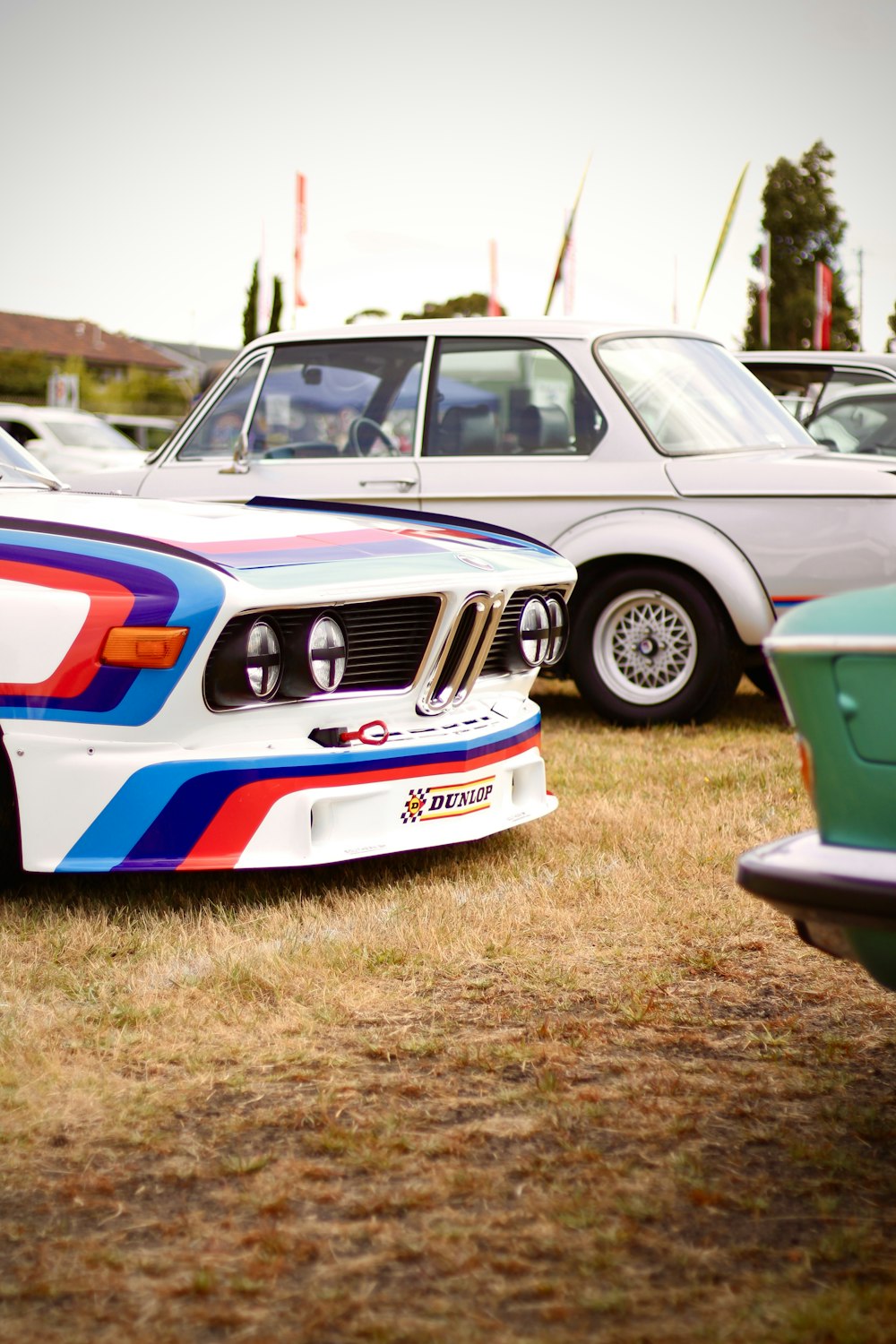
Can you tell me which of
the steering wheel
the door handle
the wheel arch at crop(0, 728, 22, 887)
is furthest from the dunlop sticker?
the steering wheel

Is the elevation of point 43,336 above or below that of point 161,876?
above

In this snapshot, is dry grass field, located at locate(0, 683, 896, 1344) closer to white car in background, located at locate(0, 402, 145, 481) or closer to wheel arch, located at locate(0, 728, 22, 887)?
wheel arch, located at locate(0, 728, 22, 887)

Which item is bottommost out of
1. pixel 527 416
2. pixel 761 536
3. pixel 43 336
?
pixel 761 536

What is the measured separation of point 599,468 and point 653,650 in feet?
2.75

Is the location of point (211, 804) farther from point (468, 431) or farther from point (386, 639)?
point (468, 431)

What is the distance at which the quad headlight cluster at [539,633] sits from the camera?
4.59 m

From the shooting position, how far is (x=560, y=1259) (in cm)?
218

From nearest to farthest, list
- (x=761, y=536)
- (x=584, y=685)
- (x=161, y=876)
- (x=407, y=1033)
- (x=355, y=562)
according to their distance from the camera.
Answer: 1. (x=407, y=1033)
2. (x=355, y=562)
3. (x=161, y=876)
4. (x=761, y=536)
5. (x=584, y=685)

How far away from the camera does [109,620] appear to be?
11.5 ft

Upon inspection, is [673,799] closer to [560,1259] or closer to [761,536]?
[761,536]

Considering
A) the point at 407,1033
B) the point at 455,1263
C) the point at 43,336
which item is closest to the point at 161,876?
the point at 407,1033

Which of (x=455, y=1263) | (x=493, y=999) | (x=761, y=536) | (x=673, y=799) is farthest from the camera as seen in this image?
Result: (x=761, y=536)

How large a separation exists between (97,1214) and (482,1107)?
726 mm

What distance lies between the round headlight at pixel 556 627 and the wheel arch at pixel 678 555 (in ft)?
5.90
